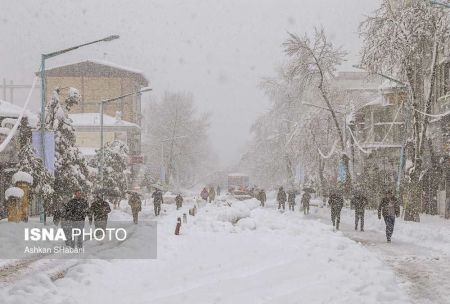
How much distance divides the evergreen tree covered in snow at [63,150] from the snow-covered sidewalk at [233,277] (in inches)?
536

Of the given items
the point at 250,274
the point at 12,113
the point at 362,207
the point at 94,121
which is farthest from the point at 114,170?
the point at 250,274

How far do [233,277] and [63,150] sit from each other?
67.8 feet

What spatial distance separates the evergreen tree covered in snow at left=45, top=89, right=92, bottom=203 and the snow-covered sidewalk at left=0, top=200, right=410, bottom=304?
1362 cm

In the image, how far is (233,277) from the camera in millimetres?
12234

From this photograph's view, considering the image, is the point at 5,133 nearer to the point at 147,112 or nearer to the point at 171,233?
the point at 171,233

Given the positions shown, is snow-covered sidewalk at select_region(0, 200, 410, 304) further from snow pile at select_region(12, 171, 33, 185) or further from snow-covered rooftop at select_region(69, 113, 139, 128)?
snow-covered rooftop at select_region(69, 113, 139, 128)

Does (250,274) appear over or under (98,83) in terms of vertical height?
under

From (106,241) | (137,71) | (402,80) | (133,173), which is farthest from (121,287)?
(137,71)

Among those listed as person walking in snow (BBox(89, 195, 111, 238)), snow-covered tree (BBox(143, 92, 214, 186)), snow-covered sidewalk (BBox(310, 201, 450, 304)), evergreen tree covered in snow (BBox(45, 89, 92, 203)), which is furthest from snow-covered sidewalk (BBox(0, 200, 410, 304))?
snow-covered tree (BBox(143, 92, 214, 186))

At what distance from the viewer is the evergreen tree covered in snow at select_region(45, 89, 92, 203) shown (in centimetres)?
3031

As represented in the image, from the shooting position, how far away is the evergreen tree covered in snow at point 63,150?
1193 inches

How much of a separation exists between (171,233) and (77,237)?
5257 millimetres

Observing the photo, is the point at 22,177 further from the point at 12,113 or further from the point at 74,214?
the point at 74,214

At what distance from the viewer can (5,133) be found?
93.4 feet
